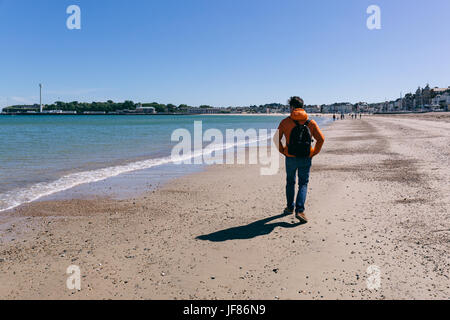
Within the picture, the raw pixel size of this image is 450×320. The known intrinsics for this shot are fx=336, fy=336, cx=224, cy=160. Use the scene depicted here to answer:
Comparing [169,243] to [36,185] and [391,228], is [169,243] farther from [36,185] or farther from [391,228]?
[36,185]

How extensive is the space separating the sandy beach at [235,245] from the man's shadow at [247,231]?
32 millimetres

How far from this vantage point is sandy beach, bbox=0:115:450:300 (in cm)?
386

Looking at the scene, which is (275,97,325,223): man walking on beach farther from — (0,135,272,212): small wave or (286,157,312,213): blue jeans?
(0,135,272,212): small wave

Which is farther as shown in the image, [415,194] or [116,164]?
[116,164]

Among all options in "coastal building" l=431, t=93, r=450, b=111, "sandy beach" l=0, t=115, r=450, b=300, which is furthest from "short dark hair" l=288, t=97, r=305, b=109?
"coastal building" l=431, t=93, r=450, b=111

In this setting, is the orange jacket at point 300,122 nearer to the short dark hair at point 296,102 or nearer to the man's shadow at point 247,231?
the short dark hair at point 296,102

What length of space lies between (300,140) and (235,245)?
7.23 ft

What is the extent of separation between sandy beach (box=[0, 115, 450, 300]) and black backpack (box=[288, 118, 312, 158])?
1314mm

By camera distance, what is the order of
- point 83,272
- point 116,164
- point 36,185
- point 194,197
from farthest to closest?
point 116,164, point 36,185, point 194,197, point 83,272

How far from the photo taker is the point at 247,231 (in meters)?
5.77

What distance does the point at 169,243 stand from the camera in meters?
5.29
